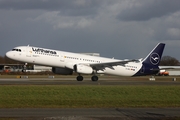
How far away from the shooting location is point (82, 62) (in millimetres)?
49375

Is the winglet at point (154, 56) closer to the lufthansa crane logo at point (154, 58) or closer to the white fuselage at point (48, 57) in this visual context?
the lufthansa crane logo at point (154, 58)

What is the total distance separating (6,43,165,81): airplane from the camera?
46.4 metres

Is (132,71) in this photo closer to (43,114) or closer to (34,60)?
(34,60)

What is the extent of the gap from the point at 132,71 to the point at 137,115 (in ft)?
123

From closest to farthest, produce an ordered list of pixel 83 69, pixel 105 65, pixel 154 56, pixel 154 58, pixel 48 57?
pixel 48 57
pixel 83 69
pixel 105 65
pixel 154 58
pixel 154 56

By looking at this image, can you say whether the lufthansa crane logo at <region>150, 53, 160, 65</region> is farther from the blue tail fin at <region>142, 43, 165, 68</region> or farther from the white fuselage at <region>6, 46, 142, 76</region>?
the white fuselage at <region>6, 46, 142, 76</region>

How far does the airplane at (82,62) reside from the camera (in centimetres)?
4641

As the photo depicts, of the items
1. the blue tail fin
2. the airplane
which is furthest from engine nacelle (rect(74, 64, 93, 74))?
the blue tail fin

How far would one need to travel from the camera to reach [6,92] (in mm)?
28234

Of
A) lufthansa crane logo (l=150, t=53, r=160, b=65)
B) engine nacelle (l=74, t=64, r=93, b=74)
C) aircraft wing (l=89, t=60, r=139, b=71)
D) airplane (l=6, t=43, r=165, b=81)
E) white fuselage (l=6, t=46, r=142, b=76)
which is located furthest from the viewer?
lufthansa crane logo (l=150, t=53, r=160, b=65)

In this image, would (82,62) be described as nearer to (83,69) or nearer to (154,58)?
(83,69)

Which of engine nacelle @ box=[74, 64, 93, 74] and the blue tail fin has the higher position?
the blue tail fin

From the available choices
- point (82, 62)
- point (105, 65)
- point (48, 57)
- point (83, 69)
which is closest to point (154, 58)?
point (105, 65)

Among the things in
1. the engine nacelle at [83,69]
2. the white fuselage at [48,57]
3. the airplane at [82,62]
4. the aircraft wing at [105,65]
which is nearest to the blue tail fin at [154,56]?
the airplane at [82,62]
